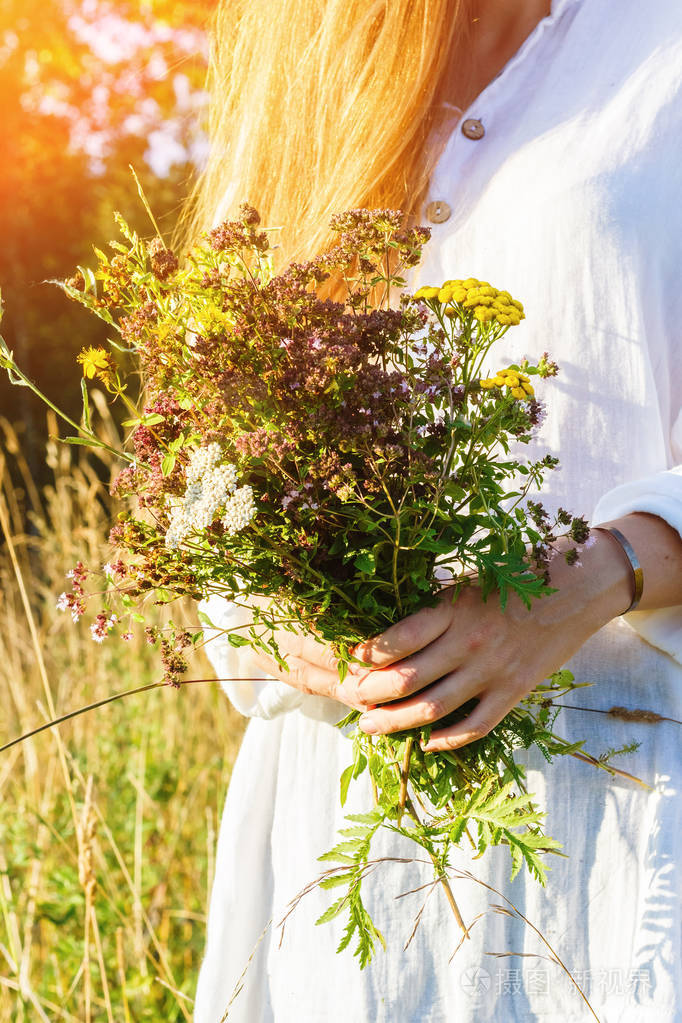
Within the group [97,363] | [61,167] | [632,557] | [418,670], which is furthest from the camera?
[61,167]

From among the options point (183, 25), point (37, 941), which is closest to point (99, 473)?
point (183, 25)

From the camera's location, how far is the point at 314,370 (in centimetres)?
86

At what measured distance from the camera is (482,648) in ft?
3.46

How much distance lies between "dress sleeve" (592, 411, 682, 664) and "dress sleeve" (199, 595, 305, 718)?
517mm

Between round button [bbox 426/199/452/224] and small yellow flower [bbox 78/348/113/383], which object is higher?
round button [bbox 426/199/452/224]

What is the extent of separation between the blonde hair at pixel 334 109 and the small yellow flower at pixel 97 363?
62 cm

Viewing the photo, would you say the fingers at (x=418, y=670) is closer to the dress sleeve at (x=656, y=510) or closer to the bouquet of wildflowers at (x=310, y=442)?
the bouquet of wildflowers at (x=310, y=442)

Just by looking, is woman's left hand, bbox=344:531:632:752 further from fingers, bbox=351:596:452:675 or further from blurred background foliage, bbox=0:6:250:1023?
blurred background foliage, bbox=0:6:250:1023

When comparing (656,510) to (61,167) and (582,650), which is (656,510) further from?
(61,167)

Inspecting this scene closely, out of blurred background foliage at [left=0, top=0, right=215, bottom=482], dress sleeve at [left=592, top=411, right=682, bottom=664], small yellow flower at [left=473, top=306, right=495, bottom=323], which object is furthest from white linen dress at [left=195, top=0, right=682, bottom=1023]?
blurred background foliage at [left=0, top=0, right=215, bottom=482]

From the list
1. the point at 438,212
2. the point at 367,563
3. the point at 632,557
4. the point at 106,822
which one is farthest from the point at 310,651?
the point at 106,822

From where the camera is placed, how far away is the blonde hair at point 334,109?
1.45 metres

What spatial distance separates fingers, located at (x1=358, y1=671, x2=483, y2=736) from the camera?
1.04 metres

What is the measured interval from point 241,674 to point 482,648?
529 millimetres
